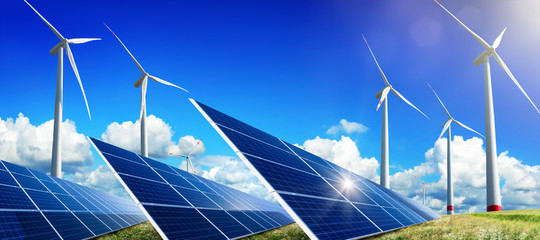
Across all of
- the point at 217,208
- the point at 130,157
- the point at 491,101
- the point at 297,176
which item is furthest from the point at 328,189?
the point at 491,101

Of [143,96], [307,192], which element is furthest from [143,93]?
[307,192]

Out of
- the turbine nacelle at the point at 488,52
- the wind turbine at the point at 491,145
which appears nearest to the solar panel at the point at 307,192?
the wind turbine at the point at 491,145

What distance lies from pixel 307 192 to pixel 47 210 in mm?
14253

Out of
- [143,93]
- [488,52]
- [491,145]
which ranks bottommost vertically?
[491,145]

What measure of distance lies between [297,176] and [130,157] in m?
10.7

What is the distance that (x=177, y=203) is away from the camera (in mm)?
18469

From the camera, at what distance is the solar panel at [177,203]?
15302 millimetres

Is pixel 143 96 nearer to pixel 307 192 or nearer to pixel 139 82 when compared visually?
pixel 139 82

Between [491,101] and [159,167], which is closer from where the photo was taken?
[159,167]

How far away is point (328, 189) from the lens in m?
17.9

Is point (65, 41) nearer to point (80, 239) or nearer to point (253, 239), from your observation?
point (80, 239)

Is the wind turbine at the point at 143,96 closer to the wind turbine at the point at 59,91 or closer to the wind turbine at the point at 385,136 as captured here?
the wind turbine at the point at 59,91

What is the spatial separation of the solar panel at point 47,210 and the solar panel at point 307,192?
9.60 meters

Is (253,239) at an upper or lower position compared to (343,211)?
lower
